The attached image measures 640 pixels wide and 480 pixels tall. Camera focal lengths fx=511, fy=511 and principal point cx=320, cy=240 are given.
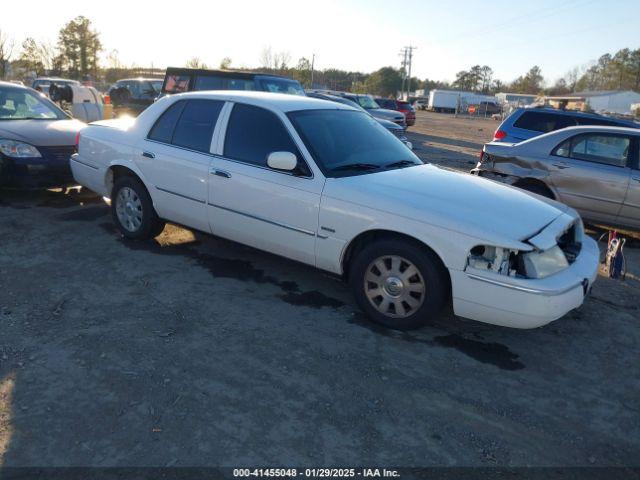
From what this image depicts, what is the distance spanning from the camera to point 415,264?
3.79 meters

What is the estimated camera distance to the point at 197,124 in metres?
5.05

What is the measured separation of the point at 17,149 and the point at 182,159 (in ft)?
10.3

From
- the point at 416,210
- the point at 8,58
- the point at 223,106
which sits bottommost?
the point at 416,210

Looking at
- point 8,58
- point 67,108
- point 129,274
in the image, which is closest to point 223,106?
point 129,274

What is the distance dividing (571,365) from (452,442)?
1475 mm

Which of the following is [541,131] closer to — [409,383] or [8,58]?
[409,383]

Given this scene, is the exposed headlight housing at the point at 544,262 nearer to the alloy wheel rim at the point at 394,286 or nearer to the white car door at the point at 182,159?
the alloy wheel rim at the point at 394,286

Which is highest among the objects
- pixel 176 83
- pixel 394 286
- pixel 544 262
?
pixel 176 83

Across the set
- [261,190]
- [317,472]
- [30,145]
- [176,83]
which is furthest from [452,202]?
[176,83]

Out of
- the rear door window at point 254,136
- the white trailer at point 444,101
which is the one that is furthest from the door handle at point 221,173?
the white trailer at point 444,101

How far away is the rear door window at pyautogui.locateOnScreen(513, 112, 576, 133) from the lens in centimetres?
1066

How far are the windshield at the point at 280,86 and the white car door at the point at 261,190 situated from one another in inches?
243

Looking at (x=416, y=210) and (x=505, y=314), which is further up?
(x=416, y=210)

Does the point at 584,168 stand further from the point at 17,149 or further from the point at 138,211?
the point at 17,149
